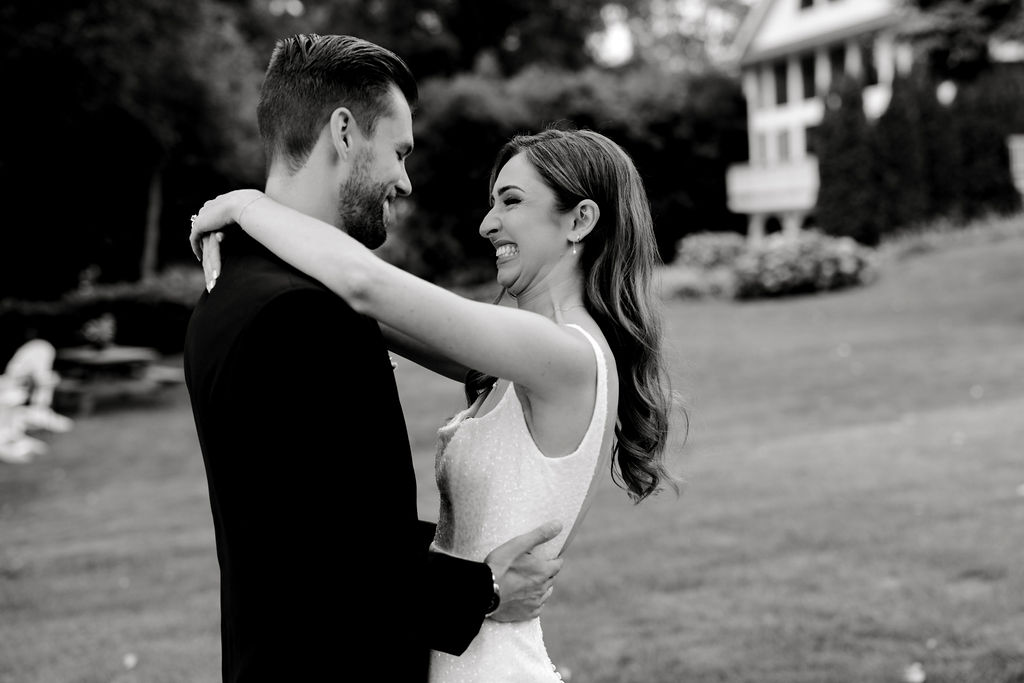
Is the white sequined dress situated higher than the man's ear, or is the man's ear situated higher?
the man's ear

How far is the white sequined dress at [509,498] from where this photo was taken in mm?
2395

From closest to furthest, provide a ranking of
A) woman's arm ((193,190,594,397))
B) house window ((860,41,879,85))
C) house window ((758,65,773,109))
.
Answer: woman's arm ((193,190,594,397))
house window ((860,41,879,85))
house window ((758,65,773,109))

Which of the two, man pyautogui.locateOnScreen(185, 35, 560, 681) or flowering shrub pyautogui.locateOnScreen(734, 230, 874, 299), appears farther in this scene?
flowering shrub pyautogui.locateOnScreen(734, 230, 874, 299)

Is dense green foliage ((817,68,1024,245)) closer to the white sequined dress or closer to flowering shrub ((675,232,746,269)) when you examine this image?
flowering shrub ((675,232,746,269))

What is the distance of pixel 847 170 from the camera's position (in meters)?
29.1

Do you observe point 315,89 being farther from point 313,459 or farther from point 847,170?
point 847,170

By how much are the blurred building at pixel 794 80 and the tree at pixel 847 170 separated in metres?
3.15

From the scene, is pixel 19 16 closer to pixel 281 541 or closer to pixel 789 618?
pixel 789 618

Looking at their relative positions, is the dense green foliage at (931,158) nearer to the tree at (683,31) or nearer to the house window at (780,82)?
the house window at (780,82)

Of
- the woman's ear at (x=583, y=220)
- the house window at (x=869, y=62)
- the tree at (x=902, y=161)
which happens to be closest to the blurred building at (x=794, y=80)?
the house window at (x=869, y=62)

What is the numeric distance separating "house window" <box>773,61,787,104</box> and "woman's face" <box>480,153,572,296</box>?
127 ft

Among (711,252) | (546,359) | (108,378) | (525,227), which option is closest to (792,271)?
(711,252)

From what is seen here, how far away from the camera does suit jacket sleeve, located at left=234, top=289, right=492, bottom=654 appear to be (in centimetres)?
192

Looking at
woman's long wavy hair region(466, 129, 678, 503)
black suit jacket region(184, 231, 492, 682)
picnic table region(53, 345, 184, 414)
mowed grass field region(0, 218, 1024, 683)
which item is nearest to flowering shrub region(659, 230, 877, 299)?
mowed grass field region(0, 218, 1024, 683)
